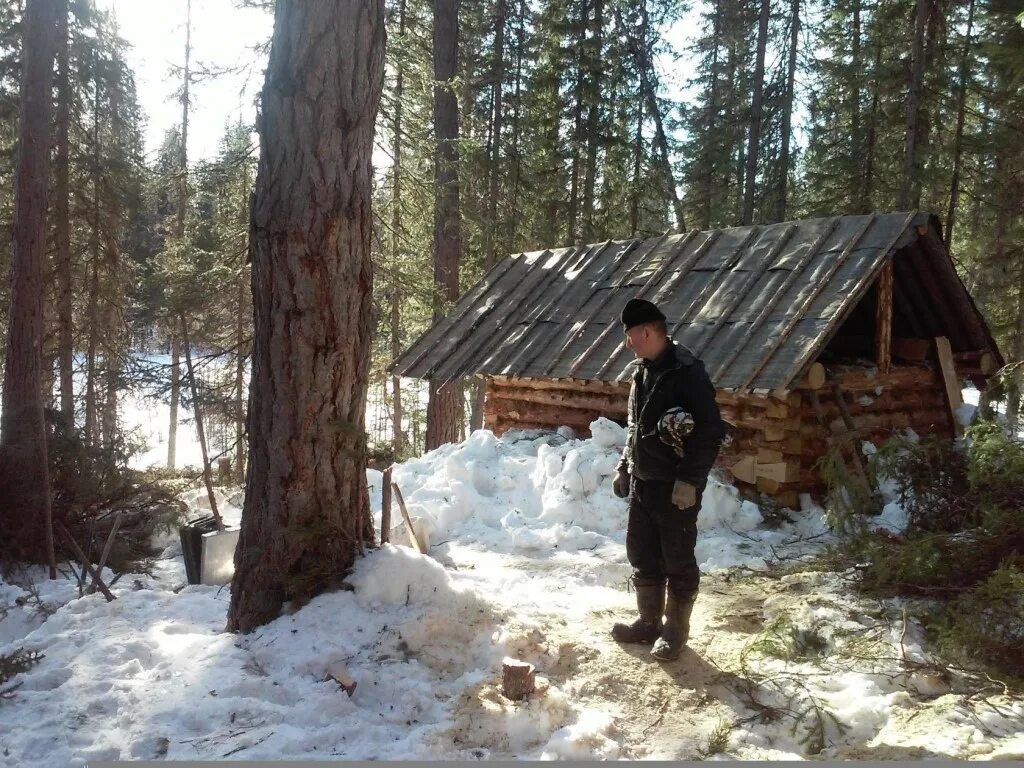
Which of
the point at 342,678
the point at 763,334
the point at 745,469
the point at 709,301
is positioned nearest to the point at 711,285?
the point at 709,301

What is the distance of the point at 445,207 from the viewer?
50.0ft

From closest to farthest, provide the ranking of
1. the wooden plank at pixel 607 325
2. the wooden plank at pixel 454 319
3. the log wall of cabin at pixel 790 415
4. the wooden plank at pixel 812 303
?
the wooden plank at pixel 812 303 → the log wall of cabin at pixel 790 415 → the wooden plank at pixel 607 325 → the wooden plank at pixel 454 319

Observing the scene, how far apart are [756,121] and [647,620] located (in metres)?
17.9

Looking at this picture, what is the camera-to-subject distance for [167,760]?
302 centimetres

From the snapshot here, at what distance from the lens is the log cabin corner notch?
7.69 m

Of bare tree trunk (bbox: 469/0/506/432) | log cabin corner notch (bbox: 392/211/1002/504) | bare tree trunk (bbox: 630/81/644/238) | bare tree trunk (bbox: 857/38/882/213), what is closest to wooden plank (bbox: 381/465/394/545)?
log cabin corner notch (bbox: 392/211/1002/504)

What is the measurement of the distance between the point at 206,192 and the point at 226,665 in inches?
370

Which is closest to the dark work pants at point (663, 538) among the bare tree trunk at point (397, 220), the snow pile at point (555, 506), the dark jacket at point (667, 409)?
the dark jacket at point (667, 409)

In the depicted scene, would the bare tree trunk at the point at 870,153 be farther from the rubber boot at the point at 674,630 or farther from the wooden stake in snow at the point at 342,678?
the wooden stake in snow at the point at 342,678

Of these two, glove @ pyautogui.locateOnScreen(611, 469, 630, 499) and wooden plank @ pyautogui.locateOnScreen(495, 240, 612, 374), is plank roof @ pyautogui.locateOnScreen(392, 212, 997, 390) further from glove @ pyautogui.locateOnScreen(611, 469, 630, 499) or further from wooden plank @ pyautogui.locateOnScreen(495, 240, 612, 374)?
glove @ pyautogui.locateOnScreen(611, 469, 630, 499)

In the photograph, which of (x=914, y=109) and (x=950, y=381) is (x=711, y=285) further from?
(x=914, y=109)

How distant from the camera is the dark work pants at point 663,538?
429cm

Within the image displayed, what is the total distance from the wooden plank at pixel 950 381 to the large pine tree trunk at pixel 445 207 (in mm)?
8571

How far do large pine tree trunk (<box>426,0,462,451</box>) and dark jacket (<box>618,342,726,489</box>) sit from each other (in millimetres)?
9934
